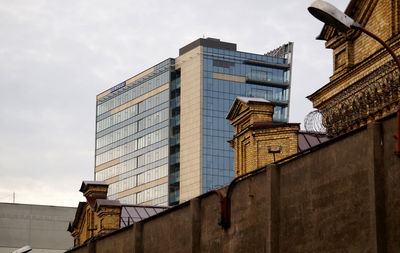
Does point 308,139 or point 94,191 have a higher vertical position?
point 308,139

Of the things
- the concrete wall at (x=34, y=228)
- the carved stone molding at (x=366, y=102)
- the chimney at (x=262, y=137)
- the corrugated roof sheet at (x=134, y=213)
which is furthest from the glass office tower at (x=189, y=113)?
the carved stone molding at (x=366, y=102)

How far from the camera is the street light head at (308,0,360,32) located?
15.2 metres

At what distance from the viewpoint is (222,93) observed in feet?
438

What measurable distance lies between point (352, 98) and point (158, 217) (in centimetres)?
695

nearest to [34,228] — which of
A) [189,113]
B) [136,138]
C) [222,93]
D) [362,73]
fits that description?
[189,113]

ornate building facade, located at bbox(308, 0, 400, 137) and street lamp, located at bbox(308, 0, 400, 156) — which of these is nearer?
street lamp, located at bbox(308, 0, 400, 156)

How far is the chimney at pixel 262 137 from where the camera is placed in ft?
124

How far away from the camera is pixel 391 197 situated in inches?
583

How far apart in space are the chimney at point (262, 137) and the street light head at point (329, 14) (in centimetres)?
2197

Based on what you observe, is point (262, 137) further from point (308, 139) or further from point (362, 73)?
point (362, 73)

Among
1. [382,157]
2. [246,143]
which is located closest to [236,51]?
[246,143]

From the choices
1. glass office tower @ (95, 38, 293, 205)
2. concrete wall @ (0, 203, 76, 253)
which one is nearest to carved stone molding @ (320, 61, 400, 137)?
concrete wall @ (0, 203, 76, 253)

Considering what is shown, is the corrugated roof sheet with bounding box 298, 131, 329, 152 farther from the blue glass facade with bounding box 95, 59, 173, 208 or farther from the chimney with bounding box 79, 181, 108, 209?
A: the blue glass facade with bounding box 95, 59, 173, 208

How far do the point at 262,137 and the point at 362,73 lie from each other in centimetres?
1073
